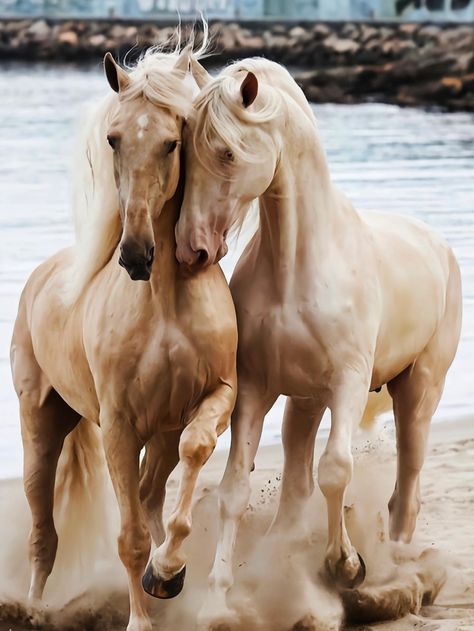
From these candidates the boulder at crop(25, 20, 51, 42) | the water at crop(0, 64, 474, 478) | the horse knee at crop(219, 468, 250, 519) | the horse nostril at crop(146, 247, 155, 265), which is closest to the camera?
the horse nostril at crop(146, 247, 155, 265)

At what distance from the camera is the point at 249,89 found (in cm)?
352

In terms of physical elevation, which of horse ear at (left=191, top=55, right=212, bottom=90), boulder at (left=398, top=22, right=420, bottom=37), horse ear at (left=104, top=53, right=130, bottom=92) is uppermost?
horse ear at (left=104, top=53, right=130, bottom=92)

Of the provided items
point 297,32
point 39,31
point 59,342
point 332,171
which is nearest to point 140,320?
point 59,342

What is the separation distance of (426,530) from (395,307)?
147cm

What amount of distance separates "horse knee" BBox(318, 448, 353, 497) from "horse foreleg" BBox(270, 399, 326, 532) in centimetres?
51

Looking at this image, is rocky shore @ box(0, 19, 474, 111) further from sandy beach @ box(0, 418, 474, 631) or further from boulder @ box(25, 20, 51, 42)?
sandy beach @ box(0, 418, 474, 631)

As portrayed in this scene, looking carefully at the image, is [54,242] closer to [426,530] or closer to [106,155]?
[426,530]

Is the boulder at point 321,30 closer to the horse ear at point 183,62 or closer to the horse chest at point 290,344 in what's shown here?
the horse chest at point 290,344

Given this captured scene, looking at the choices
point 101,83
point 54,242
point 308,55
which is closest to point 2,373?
point 54,242

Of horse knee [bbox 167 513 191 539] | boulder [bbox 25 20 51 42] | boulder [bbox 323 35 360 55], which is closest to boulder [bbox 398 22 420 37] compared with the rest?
boulder [bbox 323 35 360 55]

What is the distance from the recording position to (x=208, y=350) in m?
3.56

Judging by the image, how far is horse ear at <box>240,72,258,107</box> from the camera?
3.51m

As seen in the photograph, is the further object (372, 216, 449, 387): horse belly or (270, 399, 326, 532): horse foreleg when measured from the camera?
(270, 399, 326, 532): horse foreleg

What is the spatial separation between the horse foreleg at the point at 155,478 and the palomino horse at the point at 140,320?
0.37m
